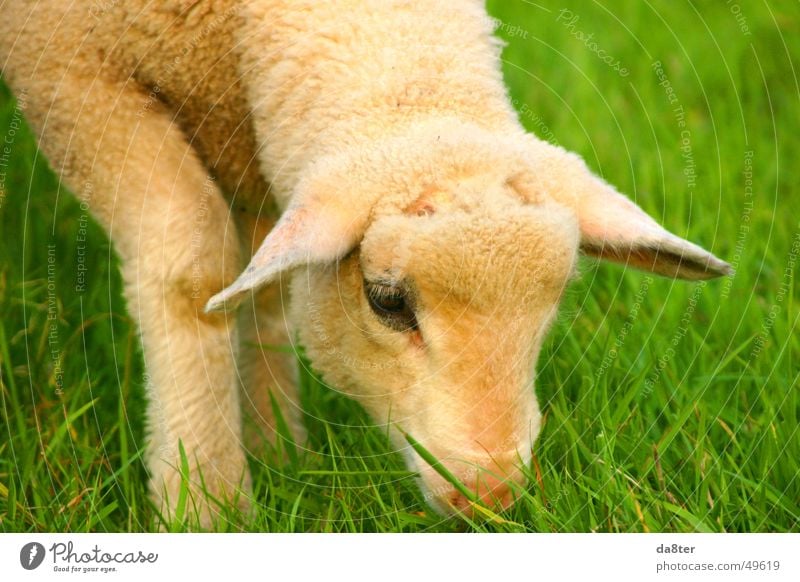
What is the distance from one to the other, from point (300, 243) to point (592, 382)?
1469mm

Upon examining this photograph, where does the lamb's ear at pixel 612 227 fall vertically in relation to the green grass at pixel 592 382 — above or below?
above

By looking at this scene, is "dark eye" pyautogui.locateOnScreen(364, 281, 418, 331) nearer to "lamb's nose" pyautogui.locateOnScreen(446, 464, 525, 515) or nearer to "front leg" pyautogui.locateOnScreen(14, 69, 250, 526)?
"lamb's nose" pyautogui.locateOnScreen(446, 464, 525, 515)

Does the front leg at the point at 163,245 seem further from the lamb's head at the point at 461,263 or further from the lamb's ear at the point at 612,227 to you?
the lamb's ear at the point at 612,227

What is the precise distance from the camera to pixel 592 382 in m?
3.92

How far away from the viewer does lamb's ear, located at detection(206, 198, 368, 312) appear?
2742 millimetres

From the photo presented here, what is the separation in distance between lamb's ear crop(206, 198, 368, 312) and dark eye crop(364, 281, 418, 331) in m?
0.14
